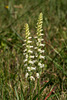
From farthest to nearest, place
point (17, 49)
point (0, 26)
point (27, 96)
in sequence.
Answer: point (0, 26) → point (17, 49) → point (27, 96)

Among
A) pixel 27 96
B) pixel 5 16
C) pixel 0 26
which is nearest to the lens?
pixel 27 96

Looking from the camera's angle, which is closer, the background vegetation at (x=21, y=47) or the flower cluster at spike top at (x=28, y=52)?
the flower cluster at spike top at (x=28, y=52)

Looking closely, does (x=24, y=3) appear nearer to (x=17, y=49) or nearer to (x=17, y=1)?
(x=17, y=1)

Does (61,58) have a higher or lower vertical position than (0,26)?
lower

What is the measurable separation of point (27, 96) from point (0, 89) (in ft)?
1.38

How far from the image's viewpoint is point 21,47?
3.57 m

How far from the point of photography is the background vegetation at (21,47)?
2.60 metres

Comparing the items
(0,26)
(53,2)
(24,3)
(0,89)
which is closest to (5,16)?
(0,26)

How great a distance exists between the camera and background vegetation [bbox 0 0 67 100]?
260 centimetres

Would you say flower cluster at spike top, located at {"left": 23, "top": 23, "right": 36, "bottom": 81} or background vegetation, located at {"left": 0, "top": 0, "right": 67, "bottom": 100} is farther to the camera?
Answer: background vegetation, located at {"left": 0, "top": 0, "right": 67, "bottom": 100}

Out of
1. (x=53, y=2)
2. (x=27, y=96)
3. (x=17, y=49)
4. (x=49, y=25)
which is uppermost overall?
(x=53, y=2)

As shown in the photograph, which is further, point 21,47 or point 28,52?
point 21,47

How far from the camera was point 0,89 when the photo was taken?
2.39 m

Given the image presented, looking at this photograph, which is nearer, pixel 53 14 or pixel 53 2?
pixel 53 14
